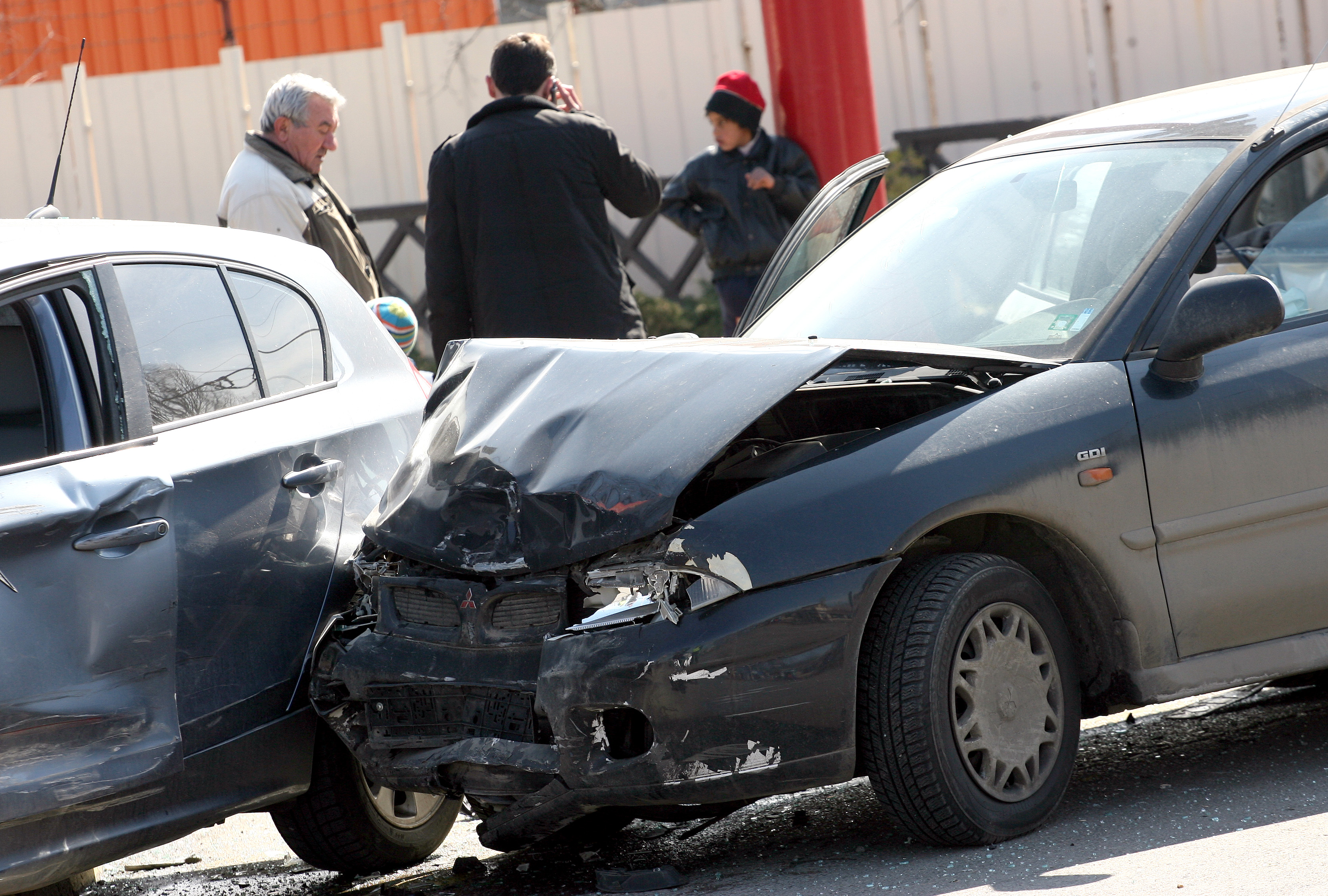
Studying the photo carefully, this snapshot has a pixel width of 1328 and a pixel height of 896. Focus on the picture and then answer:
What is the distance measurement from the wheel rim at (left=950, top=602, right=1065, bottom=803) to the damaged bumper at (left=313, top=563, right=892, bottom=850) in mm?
280

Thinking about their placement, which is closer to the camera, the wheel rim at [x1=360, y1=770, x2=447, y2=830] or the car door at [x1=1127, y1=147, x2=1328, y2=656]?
the car door at [x1=1127, y1=147, x2=1328, y2=656]

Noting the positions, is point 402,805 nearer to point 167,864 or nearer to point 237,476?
point 167,864

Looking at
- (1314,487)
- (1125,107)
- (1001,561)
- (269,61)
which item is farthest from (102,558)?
(269,61)

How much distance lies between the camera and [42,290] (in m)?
3.35

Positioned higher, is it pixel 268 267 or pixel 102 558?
pixel 268 267

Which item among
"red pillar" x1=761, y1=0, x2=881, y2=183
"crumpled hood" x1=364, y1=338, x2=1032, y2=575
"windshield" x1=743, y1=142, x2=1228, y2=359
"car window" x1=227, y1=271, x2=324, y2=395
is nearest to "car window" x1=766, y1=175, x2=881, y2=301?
"windshield" x1=743, y1=142, x2=1228, y2=359

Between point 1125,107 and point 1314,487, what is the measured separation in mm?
1355

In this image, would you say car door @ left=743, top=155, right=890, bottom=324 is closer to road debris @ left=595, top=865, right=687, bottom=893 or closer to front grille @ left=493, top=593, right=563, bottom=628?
front grille @ left=493, top=593, right=563, bottom=628

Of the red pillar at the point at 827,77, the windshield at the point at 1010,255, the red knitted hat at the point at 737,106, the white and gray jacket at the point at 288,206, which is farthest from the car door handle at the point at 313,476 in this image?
the red pillar at the point at 827,77

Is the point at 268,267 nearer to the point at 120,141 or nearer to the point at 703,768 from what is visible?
the point at 703,768

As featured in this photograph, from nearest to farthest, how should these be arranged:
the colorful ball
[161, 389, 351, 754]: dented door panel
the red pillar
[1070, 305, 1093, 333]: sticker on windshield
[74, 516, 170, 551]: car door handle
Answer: [74, 516, 170, 551]: car door handle, [161, 389, 351, 754]: dented door panel, [1070, 305, 1093, 333]: sticker on windshield, the colorful ball, the red pillar

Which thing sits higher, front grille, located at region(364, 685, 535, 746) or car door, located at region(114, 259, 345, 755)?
car door, located at region(114, 259, 345, 755)

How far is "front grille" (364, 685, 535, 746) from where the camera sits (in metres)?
3.38

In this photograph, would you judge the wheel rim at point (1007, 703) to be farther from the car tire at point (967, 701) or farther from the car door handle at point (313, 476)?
the car door handle at point (313, 476)
